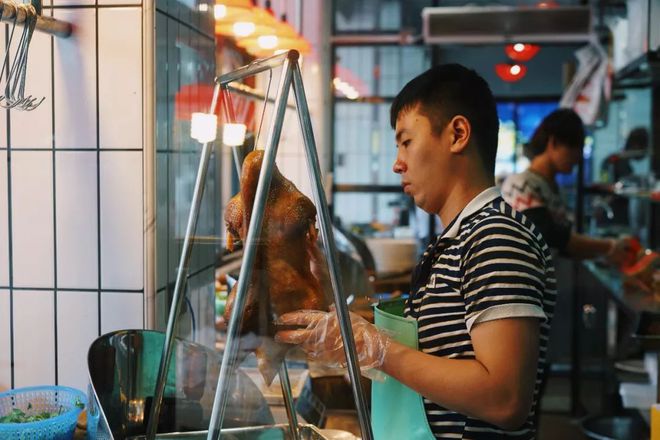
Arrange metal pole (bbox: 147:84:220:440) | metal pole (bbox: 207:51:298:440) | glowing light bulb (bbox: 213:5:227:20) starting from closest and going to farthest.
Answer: metal pole (bbox: 207:51:298:440) < metal pole (bbox: 147:84:220:440) < glowing light bulb (bbox: 213:5:227:20)

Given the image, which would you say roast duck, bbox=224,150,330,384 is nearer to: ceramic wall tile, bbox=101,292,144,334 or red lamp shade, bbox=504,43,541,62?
ceramic wall tile, bbox=101,292,144,334

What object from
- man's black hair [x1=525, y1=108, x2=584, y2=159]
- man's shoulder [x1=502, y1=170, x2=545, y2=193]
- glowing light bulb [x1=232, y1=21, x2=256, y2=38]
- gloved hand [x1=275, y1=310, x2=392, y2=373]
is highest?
glowing light bulb [x1=232, y1=21, x2=256, y2=38]

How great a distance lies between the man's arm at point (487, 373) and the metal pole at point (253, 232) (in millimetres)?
279

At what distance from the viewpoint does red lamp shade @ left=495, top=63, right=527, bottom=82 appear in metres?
4.92

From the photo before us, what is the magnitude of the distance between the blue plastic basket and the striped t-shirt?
0.67 meters

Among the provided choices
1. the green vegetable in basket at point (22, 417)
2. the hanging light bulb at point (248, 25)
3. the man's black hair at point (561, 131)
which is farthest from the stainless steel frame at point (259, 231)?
the man's black hair at point (561, 131)

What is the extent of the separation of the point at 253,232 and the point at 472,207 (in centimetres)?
43

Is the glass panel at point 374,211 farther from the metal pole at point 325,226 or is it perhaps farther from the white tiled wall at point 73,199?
the metal pole at point 325,226

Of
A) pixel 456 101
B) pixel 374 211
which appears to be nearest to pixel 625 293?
pixel 374 211

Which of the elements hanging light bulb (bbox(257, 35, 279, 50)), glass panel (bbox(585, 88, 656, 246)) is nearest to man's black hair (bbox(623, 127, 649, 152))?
glass panel (bbox(585, 88, 656, 246))

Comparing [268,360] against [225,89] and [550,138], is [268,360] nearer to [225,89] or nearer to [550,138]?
[225,89]

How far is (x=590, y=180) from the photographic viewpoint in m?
5.74

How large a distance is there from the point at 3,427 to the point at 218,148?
2.67ft

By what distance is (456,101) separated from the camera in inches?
54.6
